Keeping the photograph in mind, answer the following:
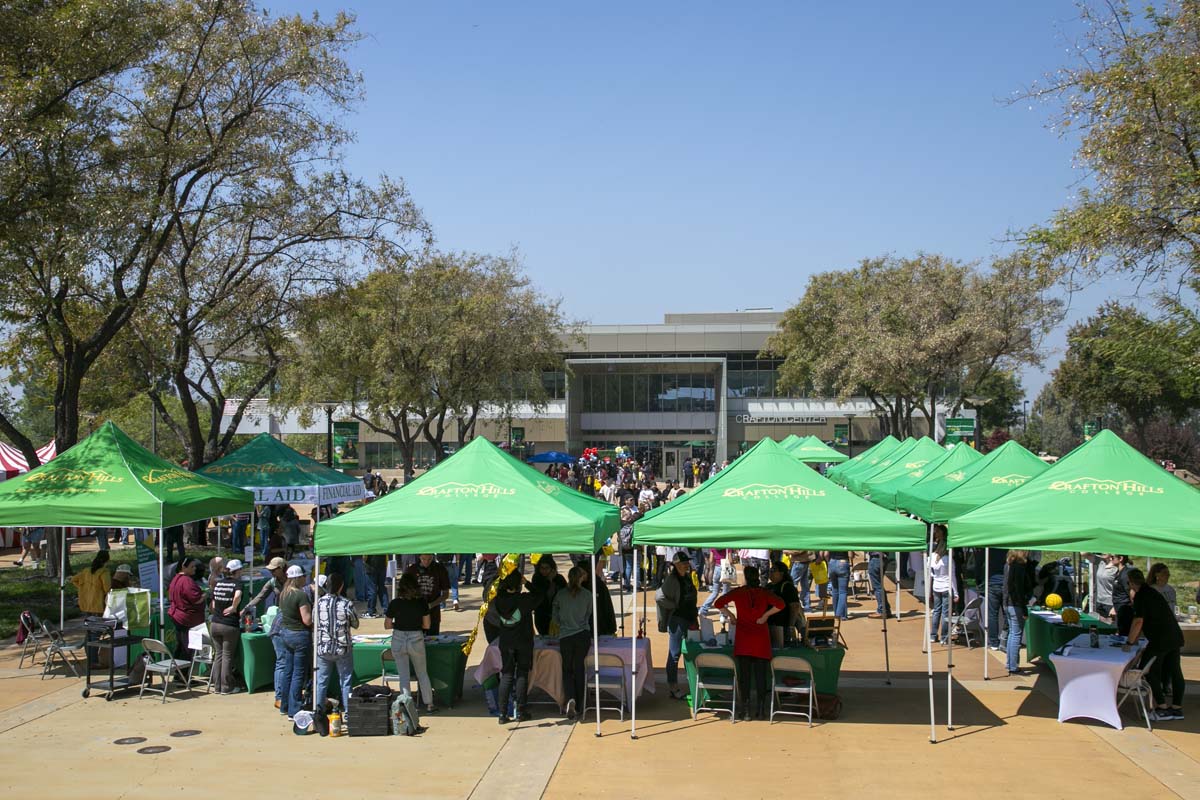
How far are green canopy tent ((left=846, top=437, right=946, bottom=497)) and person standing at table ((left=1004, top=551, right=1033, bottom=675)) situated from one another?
6552mm

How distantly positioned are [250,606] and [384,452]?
201 feet

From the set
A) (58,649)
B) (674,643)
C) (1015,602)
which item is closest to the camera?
(674,643)

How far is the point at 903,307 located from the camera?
34.2 meters

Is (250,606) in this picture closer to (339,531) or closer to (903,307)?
(339,531)

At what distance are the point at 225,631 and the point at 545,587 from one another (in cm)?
360

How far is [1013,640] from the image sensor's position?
39.1ft

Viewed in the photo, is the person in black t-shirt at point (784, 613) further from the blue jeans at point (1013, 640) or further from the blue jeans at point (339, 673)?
the blue jeans at point (339, 673)

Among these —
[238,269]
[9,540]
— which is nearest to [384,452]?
[9,540]

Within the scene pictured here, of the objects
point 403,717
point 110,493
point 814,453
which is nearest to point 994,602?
point 403,717

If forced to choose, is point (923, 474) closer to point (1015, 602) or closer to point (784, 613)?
point (1015, 602)

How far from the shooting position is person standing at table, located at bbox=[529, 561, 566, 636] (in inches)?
430

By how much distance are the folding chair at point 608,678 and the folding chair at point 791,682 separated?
4.92 ft

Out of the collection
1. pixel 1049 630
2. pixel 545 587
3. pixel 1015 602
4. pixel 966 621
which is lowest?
pixel 966 621

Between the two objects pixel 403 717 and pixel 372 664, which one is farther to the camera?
pixel 372 664
